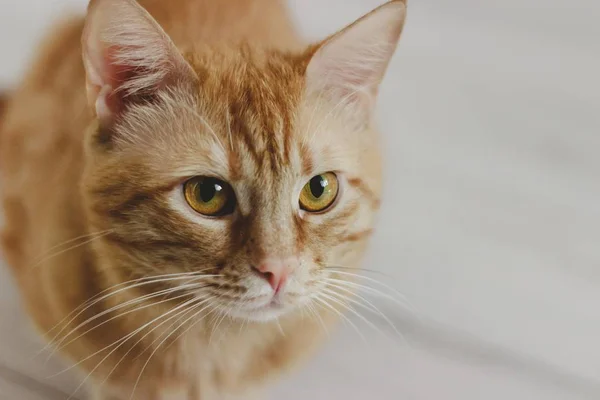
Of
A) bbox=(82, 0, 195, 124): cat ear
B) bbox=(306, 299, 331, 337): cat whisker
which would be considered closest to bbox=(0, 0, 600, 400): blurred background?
bbox=(306, 299, 331, 337): cat whisker

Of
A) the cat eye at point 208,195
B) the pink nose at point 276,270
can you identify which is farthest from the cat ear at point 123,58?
the pink nose at point 276,270

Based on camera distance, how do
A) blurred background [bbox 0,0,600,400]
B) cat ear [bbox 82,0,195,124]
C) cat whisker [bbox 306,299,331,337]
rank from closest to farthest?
1. cat ear [bbox 82,0,195,124]
2. cat whisker [bbox 306,299,331,337]
3. blurred background [bbox 0,0,600,400]

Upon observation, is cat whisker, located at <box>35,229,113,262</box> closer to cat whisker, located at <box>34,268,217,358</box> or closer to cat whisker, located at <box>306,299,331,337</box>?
cat whisker, located at <box>34,268,217,358</box>

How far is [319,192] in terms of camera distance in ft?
2.54

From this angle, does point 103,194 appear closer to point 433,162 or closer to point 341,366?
point 341,366

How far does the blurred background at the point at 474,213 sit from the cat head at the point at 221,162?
37cm

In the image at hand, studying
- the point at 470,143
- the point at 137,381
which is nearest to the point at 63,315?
the point at 137,381

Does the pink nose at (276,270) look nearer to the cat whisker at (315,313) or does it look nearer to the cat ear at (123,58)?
the cat whisker at (315,313)

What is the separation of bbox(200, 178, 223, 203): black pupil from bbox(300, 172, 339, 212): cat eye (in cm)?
10

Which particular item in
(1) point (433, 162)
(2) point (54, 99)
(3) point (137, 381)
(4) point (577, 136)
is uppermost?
(4) point (577, 136)

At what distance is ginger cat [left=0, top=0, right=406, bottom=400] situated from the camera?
2.36 feet

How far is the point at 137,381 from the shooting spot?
889 millimetres

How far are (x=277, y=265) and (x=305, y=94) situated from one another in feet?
0.65

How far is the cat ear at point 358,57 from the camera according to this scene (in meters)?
0.74
